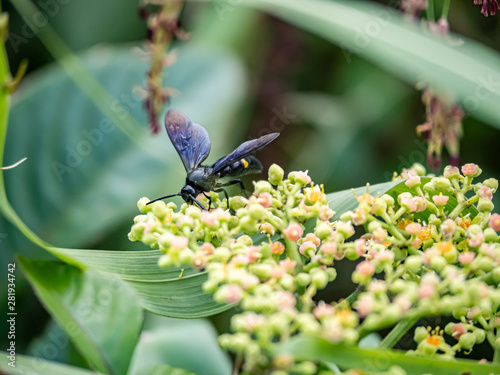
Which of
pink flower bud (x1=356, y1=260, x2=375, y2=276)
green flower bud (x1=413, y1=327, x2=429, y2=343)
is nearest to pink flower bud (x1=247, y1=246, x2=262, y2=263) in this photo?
pink flower bud (x1=356, y1=260, x2=375, y2=276)

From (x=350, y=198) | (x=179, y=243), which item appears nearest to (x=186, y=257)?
(x=179, y=243)

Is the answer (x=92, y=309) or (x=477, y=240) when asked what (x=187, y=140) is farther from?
(x=477, y=240)

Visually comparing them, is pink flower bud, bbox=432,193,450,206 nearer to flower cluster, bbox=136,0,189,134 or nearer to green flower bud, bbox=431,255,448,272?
green flower bud, bbox=431,255,448,272

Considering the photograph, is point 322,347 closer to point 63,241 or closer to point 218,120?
point 63,241

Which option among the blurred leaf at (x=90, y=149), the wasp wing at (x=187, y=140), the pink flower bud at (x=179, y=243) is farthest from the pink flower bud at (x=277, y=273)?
the blurred leaf at (x=90, y=149)

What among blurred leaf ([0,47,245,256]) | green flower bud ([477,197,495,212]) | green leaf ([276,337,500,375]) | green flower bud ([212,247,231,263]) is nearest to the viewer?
green leaf ([276,337,500,375])

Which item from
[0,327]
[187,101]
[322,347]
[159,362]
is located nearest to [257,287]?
[322,347]
